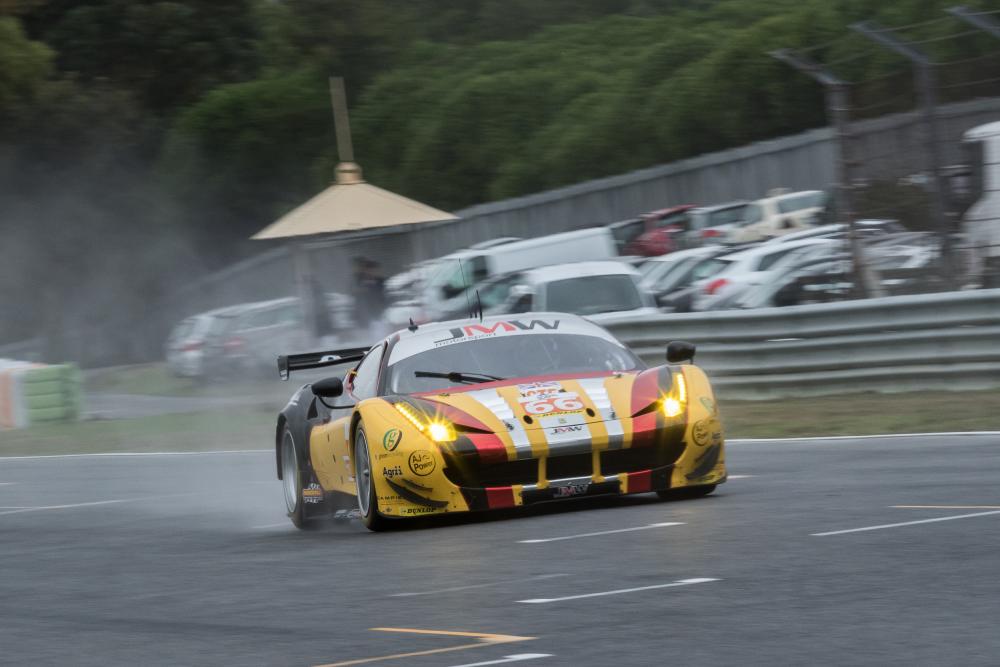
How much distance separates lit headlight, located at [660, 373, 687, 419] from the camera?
916 centimetres

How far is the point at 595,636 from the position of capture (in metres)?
5.65

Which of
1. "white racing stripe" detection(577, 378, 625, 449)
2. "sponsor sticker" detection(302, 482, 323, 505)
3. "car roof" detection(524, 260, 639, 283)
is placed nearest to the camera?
"white racing stripe" detection(577, 378, 625, 449)

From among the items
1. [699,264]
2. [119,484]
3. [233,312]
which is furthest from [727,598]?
[233,312]

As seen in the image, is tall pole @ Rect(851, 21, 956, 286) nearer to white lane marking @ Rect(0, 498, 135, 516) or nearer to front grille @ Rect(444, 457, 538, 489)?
white lane marking @ Rect(0, 498, 135, 516)

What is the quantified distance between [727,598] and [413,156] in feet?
144

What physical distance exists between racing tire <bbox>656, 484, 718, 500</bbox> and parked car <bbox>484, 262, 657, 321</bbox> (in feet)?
34.3

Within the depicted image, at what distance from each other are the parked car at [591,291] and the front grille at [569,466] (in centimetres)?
1127

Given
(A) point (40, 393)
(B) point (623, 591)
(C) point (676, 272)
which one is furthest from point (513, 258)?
(B) point (623, 591)

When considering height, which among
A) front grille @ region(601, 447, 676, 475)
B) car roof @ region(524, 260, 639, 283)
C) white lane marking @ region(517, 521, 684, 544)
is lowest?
white lane marking @ region(517, 521, 684, 544)

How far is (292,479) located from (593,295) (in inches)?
395

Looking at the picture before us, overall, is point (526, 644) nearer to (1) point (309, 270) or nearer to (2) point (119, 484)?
(2) point (119, 484)

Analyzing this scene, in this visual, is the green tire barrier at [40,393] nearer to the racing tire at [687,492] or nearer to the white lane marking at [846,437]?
the white lane marking at [846,437]

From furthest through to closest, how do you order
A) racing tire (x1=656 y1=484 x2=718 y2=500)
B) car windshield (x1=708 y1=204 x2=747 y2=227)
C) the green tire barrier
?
1. car windshield (x1=708 y1=204 x2=747 y2=227)
2. the green tire barrier
3. racing tire (x1=656 y1=484 x2=718 y2=500)

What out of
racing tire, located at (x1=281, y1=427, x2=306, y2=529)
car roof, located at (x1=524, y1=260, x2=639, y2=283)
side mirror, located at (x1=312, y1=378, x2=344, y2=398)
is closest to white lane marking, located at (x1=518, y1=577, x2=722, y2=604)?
side mirror, located at (x1=312, y1=378, x2=344, y2=398)
